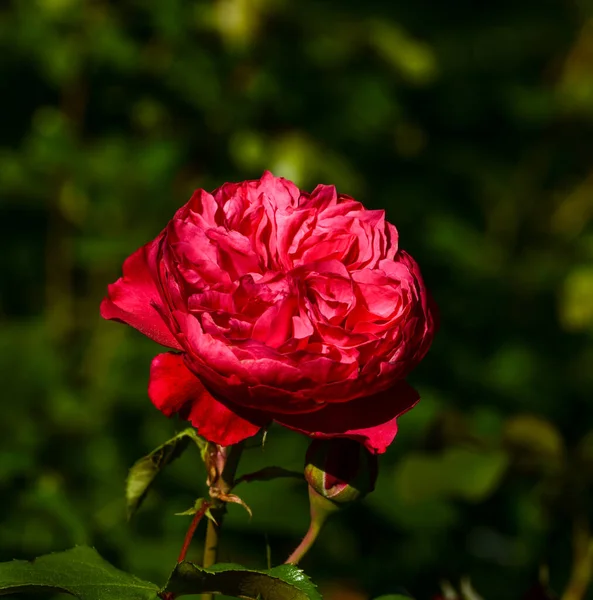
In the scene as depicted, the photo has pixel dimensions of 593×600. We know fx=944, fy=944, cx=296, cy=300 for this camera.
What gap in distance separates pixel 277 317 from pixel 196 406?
0.07m

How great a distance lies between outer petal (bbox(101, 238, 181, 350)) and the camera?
0.56 meters

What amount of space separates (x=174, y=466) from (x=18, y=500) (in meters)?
0.35

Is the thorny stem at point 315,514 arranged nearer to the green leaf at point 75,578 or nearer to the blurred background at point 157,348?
the green leaf at point 75,578

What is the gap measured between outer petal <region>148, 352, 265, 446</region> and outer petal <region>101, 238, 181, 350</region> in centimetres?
3

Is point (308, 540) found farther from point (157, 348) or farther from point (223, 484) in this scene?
point (157, 348)

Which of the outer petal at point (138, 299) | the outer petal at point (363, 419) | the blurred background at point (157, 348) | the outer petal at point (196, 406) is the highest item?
the outer petal at point (138, 299)

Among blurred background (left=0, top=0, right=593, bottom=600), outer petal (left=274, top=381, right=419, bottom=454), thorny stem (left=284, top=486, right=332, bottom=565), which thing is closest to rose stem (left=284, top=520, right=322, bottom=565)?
thorny stem (left=284, top=486, right=332, bottom=565)

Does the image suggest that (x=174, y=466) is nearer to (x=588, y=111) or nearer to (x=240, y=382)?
(x=240, y=382)

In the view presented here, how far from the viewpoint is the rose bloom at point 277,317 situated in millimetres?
509

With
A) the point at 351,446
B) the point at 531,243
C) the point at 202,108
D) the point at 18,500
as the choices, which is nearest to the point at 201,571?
the point at 351,446

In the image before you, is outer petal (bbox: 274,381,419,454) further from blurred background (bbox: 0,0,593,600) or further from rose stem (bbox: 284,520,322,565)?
blurred background (bbox: 0,0,593,600)

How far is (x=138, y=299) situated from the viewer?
1.88ft

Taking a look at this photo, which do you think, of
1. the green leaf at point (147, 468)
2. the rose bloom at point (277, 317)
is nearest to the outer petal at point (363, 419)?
the rose bloom at point (277, 317)

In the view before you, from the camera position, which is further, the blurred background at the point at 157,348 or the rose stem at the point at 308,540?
the blurred background at the point at 157,348
